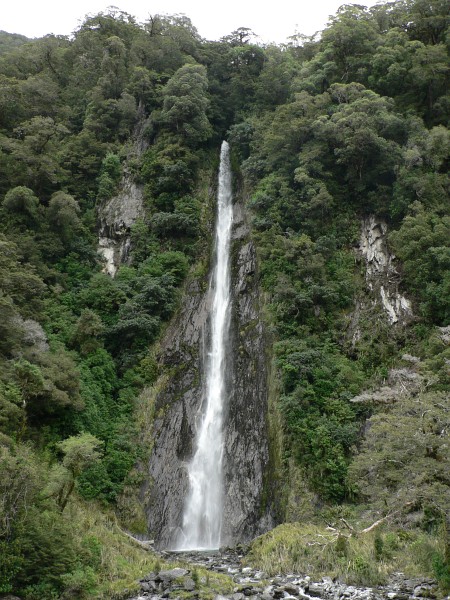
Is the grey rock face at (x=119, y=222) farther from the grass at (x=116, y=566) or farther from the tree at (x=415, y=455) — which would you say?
the tree at (x=415, y=455)

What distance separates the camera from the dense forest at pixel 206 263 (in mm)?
12594

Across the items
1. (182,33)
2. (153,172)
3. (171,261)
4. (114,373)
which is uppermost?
(182,33)

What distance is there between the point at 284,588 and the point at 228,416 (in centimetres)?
1242

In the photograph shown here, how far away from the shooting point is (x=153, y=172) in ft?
107

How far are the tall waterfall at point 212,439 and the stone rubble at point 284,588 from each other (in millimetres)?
7383

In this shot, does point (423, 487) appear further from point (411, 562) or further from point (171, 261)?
point (171, 261)

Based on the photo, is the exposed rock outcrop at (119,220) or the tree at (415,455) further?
the exposed rock outcrop at (119,220)

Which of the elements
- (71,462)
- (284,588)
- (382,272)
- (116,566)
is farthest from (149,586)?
(382,272)

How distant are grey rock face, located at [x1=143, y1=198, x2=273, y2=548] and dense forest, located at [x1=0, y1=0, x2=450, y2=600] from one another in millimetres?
898

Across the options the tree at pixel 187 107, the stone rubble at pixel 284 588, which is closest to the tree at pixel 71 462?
the stone rubble at pixel 284 588

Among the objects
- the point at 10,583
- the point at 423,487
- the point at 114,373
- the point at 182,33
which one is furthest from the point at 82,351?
the point at 182,33

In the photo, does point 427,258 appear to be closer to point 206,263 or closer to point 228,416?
point 228,416

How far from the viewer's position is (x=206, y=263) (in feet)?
98.0

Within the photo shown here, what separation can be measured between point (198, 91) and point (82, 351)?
70.7ft
